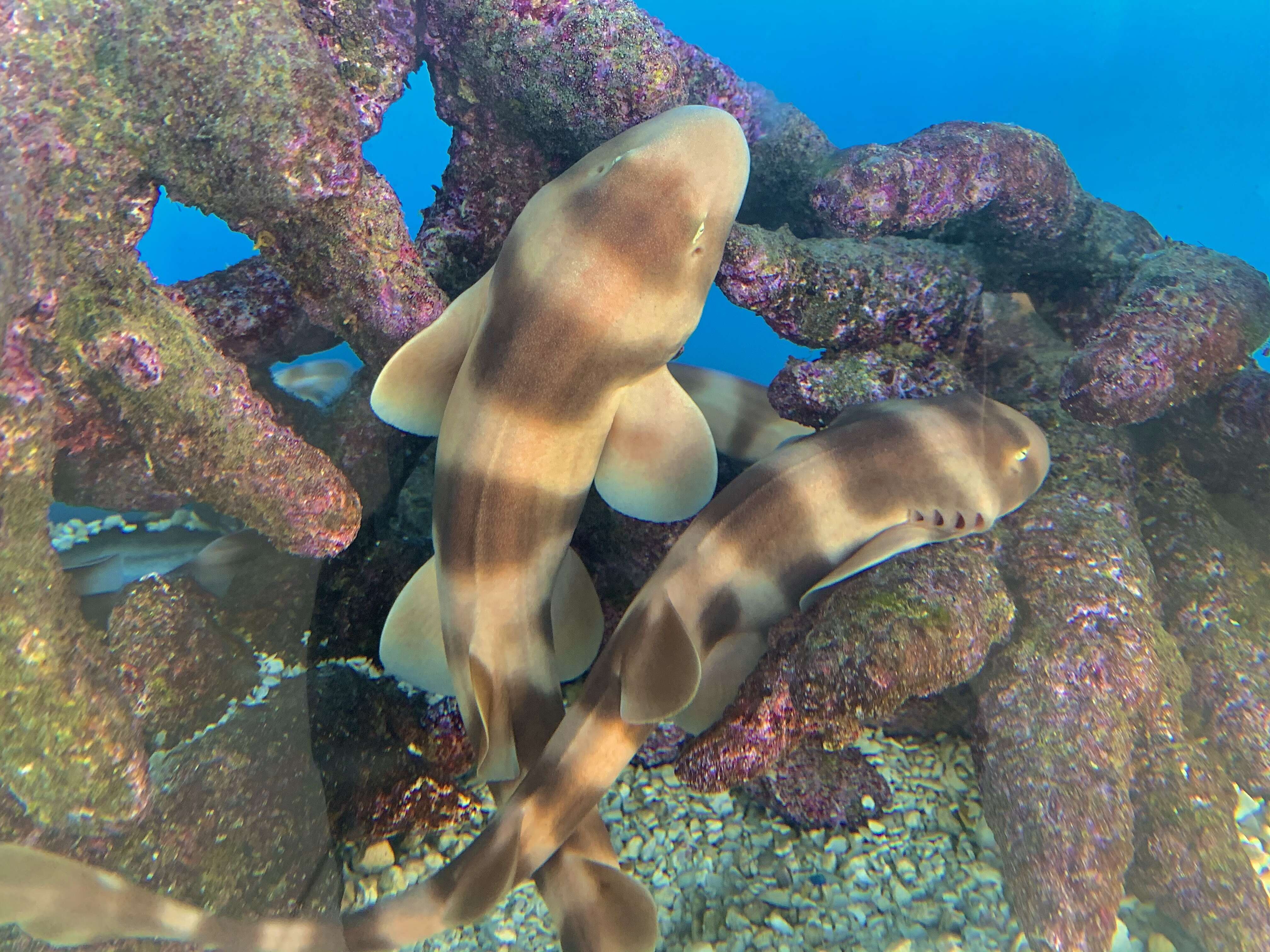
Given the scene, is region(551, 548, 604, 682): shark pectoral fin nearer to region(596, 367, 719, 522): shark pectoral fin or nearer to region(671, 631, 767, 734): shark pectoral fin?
region(596, 367, 719, 522): shark pectoral fin

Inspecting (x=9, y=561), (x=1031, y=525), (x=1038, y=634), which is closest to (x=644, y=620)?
(x=1038, y=634)

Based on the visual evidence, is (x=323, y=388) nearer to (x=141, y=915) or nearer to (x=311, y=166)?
(x=311, y=166)

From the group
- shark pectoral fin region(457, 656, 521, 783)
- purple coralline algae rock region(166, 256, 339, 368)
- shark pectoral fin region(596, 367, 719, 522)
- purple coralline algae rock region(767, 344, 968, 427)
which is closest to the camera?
shark pectoral fin region(457, 656, 521, 783)

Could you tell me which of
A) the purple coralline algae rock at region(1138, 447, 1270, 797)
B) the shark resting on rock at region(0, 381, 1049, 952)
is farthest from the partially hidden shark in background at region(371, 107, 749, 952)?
the purple coralline algae rock at region(1138, 447, 1270, 797)

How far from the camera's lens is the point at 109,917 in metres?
2.28

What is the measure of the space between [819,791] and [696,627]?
1.00 m

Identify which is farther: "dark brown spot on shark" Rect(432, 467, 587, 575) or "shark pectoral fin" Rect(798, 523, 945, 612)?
"dark brown spot on shark" Rect(432, 467, 587, 575)

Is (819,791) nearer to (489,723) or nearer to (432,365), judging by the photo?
(489,723)

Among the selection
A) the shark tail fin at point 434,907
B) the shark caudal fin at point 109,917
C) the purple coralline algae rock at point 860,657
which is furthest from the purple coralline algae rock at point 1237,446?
the shark caudal fin at point 109,917

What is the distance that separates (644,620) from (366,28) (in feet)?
9.77

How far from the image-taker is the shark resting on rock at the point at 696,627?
2.36m

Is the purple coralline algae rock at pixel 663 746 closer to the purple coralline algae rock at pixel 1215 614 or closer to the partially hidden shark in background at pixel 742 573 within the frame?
the partially hidden shark in background at pixel 742 573

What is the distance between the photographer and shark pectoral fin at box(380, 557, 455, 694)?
3154 millimetres

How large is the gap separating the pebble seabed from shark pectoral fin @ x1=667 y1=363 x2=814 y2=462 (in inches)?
65.6
